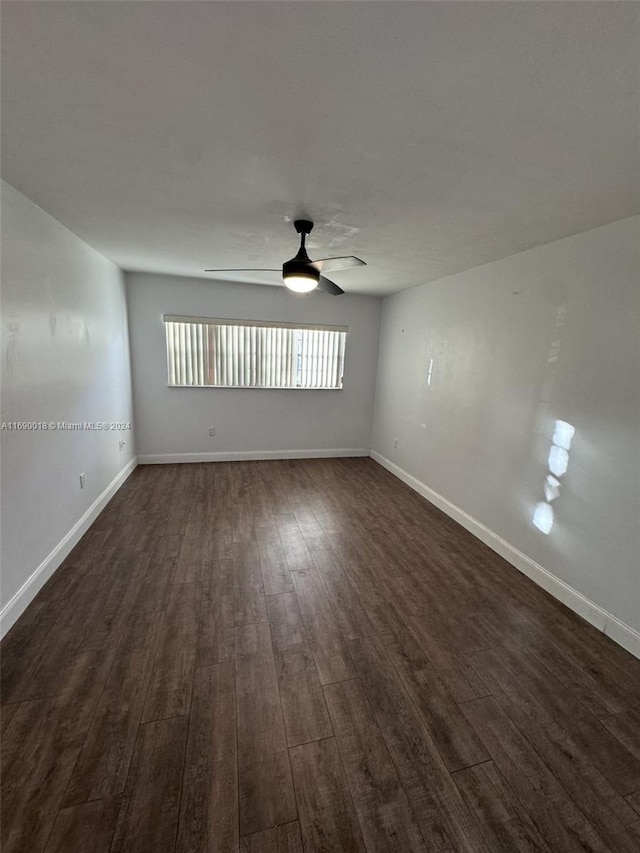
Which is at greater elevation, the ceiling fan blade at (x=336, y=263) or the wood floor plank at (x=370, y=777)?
the ceiling fan blade at (x=336, y=263)

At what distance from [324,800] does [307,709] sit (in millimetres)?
327

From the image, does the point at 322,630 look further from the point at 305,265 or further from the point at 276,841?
the point at 305,265

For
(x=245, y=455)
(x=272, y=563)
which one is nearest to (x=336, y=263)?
(x=272, y=563)

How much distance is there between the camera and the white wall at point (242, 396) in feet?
13.9

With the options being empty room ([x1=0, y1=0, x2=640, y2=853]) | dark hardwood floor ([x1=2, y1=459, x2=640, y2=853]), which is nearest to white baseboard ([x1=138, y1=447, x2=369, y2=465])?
empty room ([x1=0, y1=0, x2=640, y2=853])

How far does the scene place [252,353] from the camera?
464 centimetres

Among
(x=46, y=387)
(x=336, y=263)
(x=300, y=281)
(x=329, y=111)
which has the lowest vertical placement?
(x=46, y=387)

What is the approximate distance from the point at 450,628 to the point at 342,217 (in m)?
2.60

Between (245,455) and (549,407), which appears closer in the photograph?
(549,407)

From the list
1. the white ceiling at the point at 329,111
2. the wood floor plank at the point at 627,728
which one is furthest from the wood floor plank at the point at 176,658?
the white ceiling at the point at 329,111

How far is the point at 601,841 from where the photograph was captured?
117 centimetres

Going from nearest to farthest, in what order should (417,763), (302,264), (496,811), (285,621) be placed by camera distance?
(496,811) → (417,763) → (285,621) → (302,264)

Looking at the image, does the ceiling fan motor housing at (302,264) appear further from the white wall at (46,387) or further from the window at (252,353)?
the window at (252,353)

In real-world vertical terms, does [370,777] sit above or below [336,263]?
below
